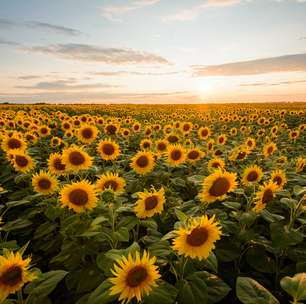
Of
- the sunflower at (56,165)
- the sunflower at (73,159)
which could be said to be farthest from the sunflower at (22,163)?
the sunflower at (73,159)

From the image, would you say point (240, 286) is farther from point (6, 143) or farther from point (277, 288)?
point (6, 143)

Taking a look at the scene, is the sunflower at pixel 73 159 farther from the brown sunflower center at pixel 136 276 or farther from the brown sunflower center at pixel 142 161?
the brown sunflower center at pixel 136 276

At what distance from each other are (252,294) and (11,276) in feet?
5.48

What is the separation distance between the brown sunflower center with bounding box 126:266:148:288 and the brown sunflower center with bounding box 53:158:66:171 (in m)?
3.26

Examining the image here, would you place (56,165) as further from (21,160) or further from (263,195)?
(263,195)

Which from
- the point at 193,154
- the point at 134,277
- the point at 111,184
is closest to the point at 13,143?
the point at 111,184

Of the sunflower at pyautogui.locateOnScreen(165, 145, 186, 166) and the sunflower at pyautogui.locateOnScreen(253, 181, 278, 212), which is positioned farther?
the sunflower at pyautogui.locateOnScreen(165, 145, 186, 166)

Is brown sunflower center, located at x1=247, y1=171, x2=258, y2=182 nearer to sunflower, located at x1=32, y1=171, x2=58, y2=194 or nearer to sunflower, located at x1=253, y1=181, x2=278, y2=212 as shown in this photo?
sunflower, located at x1=253, y1=181, x2=278, y2=212

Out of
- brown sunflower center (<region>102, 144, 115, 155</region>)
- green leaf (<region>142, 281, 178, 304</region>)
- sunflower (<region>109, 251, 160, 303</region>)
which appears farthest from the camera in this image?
brown sunflower center (<region>102, 144, 115, 155</region>)

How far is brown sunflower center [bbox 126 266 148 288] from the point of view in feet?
7.52

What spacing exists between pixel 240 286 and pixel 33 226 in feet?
13.0

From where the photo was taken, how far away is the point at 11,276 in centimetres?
243

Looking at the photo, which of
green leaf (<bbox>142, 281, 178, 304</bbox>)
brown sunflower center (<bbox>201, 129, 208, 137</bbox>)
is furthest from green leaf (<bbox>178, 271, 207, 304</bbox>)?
brown sunflower center (<bbox>201, 129, 208, 137</bbox>)

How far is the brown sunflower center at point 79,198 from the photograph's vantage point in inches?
147
